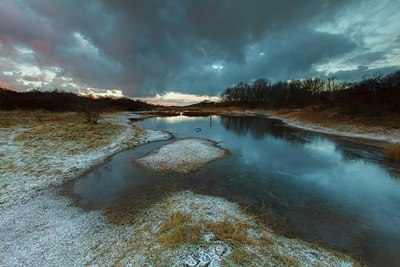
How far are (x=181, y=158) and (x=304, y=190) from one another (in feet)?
26.6

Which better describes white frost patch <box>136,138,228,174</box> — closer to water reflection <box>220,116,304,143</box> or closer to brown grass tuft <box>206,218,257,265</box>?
brown grass tuft <box>206,218,257,265</box>

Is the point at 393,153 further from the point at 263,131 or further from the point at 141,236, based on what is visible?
the point at 141,236

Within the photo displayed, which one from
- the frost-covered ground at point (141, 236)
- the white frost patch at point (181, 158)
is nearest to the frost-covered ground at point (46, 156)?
the frost-covered ground at point (141, 236)

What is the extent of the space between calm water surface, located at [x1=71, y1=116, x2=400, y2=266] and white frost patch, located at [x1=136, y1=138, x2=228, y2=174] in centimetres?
83

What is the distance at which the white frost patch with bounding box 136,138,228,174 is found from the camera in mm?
12422

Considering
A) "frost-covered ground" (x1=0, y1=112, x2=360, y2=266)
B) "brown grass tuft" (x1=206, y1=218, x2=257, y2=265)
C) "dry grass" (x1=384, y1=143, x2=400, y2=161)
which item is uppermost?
"dry grass" (x1=384, y1=143, x2=400, y2=161)

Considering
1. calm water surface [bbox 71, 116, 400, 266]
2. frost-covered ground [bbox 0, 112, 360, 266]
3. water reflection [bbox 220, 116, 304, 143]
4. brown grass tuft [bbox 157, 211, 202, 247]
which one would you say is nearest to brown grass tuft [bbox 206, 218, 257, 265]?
frost-covered ground [bbox 0, 112, 360, 266]

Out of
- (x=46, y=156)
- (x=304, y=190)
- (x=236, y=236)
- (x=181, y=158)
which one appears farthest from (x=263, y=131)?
(x=46, y=156)

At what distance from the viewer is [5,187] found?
8633 millimetres

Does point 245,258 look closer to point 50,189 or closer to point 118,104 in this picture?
point 50,189

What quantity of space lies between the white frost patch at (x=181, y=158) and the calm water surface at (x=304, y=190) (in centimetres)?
83

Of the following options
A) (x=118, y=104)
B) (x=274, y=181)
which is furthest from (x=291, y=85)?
(x=274, y=181)

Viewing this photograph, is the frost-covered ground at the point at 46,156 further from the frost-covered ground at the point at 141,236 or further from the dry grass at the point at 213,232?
the dry grass at the point at 213,232

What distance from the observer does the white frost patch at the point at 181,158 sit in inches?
489
